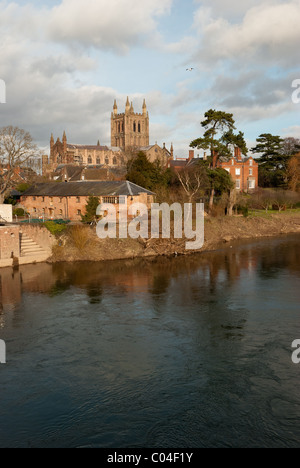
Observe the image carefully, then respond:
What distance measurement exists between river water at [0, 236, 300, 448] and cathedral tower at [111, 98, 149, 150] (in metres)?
138

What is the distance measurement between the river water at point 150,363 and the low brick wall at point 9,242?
174 inches

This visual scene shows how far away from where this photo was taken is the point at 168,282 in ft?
93.0

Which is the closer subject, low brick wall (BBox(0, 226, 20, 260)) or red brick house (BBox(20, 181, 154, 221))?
low brick wall (BBox(0, 226, 20, 260))

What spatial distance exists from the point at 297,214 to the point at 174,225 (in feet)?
95.2

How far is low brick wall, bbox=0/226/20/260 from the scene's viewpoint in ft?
105

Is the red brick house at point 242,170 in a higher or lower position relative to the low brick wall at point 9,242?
higher

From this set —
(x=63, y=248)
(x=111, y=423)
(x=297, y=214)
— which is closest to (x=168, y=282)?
(x=63, y=248)

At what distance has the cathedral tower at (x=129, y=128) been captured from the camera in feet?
524

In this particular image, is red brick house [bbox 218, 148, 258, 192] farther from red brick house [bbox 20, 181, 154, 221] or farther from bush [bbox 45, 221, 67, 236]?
bush [bbox 45, 221, 67, 236]

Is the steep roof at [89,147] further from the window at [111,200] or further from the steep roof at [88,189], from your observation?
the window at [111,200]

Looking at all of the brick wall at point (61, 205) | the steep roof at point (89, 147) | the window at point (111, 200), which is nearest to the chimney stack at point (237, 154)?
the brick wall at point (61, 205)

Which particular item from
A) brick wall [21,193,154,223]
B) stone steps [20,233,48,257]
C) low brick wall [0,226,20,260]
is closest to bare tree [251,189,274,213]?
brick wall [21,193,154,223]
